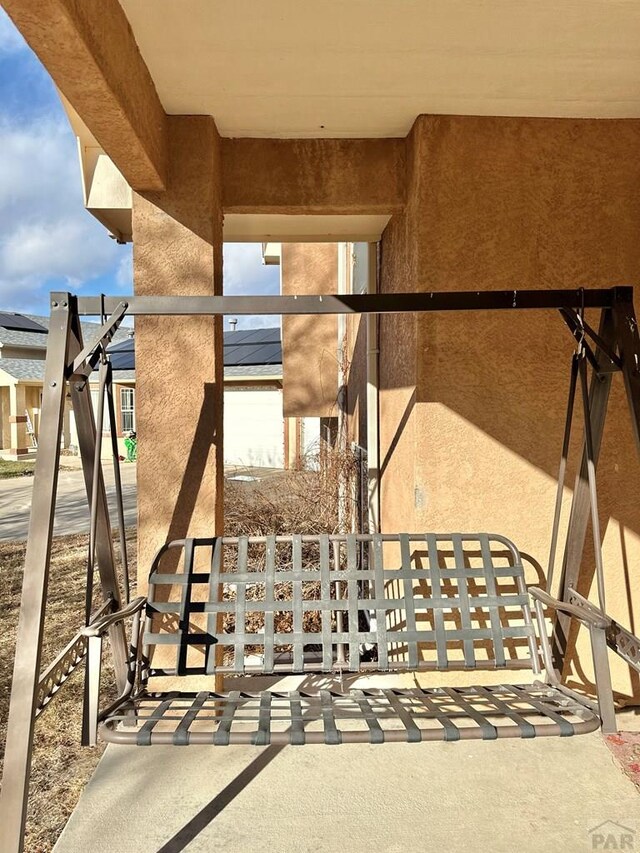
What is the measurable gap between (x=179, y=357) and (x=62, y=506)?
23.4ft

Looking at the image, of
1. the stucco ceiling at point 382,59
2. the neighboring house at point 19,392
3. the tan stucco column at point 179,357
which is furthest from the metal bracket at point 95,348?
the neighboring house at point 19,392

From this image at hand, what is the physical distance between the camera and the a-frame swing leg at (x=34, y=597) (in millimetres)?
1374

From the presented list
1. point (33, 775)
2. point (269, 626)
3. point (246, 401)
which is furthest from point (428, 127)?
point (246, 401)

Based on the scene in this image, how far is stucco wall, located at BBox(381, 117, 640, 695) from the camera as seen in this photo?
2471 mm

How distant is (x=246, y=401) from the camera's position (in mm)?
15953

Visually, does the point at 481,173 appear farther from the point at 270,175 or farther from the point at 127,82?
the point at 127,82

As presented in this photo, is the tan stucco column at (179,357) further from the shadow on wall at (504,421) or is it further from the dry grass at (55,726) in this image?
the shadow on wall at (504,421)

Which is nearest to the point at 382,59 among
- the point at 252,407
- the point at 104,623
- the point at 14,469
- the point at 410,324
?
the point at 410,324

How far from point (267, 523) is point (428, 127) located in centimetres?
357

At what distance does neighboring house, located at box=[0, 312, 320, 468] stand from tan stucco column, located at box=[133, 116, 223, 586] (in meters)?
8.94

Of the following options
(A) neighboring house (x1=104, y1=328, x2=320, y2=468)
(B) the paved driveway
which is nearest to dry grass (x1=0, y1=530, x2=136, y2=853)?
(B) the paved driveway

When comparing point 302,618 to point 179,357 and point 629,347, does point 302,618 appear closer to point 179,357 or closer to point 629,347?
point 179,357

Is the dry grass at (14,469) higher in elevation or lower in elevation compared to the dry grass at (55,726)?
higher

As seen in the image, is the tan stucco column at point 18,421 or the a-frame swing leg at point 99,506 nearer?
the a-frame swing leg at point 99,506
